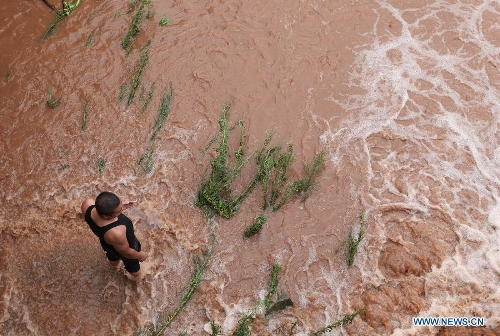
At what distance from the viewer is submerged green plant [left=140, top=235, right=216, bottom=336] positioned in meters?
4.14

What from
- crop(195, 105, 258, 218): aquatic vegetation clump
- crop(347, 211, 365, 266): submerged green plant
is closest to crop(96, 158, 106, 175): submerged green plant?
crop(195, 105, 258, 218): aquatic vegetation clump

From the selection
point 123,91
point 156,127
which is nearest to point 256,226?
point 156,127

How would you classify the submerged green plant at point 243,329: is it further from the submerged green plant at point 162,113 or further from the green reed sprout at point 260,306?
the submerged green plant at point 162,113

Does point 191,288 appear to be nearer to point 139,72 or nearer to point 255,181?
point 255,181

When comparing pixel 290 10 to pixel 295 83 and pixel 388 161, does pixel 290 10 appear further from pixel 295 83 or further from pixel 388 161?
pixel 388 161

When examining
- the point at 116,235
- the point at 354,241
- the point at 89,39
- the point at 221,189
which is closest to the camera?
the point at 116,235

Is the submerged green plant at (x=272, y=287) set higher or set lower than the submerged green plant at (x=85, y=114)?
lower

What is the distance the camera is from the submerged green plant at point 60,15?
242 inches

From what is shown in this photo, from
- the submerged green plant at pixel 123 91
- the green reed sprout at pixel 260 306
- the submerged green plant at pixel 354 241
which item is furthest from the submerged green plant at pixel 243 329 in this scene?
the submerged green plant at pixel 123 91

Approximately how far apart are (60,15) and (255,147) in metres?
3.63

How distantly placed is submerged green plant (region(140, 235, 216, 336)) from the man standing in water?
709mm

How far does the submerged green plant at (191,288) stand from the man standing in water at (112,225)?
2.33 ft

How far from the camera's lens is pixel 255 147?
17.4 ft

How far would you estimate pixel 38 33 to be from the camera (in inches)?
242
